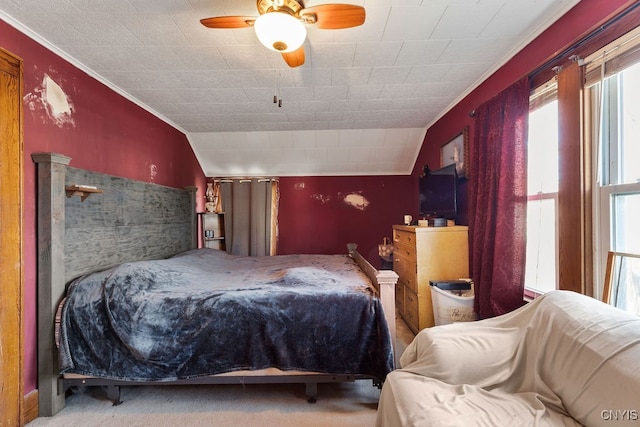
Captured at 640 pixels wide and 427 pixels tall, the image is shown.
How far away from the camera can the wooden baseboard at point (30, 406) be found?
1722 mm

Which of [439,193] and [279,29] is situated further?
[439,193]

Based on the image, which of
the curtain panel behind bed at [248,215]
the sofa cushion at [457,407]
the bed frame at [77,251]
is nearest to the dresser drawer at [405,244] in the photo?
the bed frame at [77,251]

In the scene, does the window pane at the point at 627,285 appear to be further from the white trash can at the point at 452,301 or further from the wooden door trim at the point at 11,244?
the wooden door trim at the point at 11,244

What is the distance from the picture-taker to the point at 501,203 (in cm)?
207

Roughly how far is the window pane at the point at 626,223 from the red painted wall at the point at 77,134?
341cm

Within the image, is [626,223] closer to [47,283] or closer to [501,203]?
[501,203]

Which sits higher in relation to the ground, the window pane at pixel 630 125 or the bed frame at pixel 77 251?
the window pane at pixel 630 125

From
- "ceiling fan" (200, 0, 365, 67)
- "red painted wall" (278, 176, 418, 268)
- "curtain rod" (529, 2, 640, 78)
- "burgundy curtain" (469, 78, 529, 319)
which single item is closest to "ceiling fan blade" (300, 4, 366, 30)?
"ceiling fan" (200, 0, 365, 67)

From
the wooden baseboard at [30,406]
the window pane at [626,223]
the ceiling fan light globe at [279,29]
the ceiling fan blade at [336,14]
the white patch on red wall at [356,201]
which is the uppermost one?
the ceiling fan blade at [336,14]

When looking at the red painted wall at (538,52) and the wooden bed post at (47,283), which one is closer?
the red painted wall at (538,52)

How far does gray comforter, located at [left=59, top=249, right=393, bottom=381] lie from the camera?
1828mm

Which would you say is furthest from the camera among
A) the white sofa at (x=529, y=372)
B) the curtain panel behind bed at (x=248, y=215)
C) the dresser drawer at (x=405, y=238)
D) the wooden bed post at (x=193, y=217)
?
the curtain panel behind bed at (x=248, y=215)

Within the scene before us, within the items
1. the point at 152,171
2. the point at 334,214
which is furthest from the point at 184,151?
the point at 334,214

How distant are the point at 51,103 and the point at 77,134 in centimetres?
26
